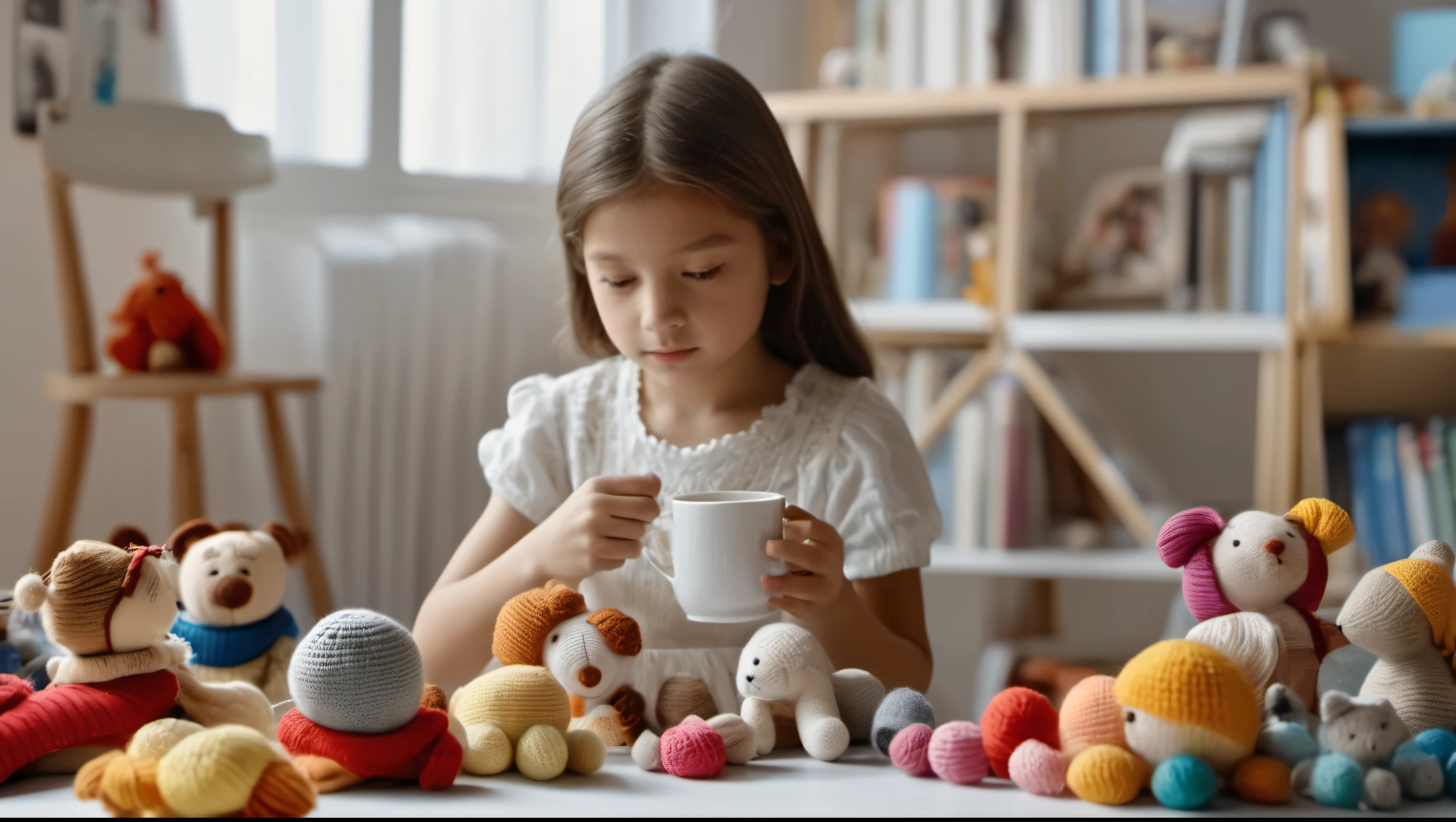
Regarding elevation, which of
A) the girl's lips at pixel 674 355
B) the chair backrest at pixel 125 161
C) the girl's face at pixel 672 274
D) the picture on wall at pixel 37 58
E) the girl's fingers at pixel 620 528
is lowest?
the girl's fingers at pixel 620 528

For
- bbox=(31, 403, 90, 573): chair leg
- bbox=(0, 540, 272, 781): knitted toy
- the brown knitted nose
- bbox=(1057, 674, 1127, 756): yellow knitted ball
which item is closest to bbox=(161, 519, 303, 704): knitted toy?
the brown knitted nose

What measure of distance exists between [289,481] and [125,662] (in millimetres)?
1603

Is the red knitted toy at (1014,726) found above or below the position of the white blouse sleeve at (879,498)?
below

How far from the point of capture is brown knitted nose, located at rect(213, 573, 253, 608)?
70 centimetres

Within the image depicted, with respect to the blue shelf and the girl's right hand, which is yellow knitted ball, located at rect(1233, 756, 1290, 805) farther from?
the blue shelf

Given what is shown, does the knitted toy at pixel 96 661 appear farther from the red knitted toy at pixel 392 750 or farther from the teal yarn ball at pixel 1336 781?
the teal yarn ball at pixel 1336 781

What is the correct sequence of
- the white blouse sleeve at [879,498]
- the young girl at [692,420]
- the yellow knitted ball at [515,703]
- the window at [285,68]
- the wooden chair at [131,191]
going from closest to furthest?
1. the yellow knitted ball at [515,703]
2. the young girl at [692,420]
3. the white blouse sleeve at [879,498]
4. the wooden chair at [131,191]
5. the window at [285,68]

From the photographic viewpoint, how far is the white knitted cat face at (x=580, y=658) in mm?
638

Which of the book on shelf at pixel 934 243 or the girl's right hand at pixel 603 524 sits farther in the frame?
the book on shelf at pixel 934 243

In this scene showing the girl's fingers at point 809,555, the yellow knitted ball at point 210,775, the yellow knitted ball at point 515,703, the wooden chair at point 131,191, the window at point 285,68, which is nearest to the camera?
the yellow knitted ball at point 210,775

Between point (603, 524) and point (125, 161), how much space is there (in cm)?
150

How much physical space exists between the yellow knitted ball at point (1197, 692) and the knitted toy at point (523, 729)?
0.83ft

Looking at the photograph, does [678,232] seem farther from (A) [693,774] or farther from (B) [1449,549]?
(B) [1449,549]

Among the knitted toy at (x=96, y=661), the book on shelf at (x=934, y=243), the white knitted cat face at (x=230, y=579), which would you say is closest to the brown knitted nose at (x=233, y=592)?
the white knitted cat face at (x=230, y=579)
